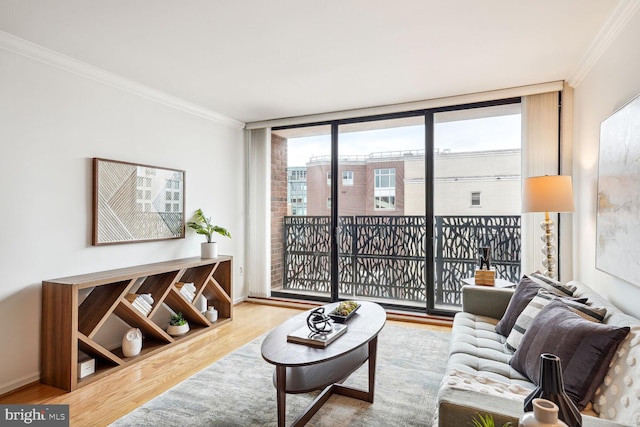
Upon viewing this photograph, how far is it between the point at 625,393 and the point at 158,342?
333cm

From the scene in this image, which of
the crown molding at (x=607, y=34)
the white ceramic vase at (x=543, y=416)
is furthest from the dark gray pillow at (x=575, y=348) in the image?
the crown molding at (x=607, y=34)

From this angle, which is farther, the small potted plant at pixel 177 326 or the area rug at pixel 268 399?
the small potted plant at pixel 177 326

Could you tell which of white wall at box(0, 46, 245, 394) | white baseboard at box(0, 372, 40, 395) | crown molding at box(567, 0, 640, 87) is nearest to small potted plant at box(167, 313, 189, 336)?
white wall at box(0, 46, 245, 394)

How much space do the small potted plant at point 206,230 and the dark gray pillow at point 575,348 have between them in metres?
3.04

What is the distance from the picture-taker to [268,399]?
2.31m

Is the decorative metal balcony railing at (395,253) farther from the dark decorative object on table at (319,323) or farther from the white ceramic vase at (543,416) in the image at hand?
the white ceramic vase at (543,416)

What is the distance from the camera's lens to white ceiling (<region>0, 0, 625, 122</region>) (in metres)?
2.12

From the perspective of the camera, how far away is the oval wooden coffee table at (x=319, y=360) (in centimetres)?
180

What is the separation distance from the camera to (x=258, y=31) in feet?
7.86

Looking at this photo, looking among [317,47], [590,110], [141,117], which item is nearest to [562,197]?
[590,110]

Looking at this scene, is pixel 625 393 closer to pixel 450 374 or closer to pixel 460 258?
pixel 450 374

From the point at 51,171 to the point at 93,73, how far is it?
90cm

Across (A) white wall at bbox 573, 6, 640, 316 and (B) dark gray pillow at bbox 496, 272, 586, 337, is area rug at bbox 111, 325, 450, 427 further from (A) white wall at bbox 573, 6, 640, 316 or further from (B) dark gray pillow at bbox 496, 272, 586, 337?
(A) white wall at bbox 573, 6, 640, 316

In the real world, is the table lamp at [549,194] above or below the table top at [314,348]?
above
